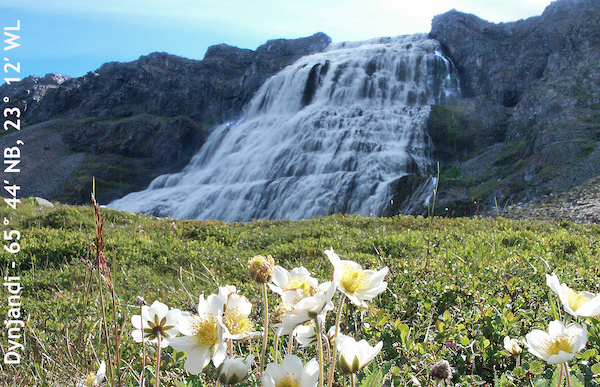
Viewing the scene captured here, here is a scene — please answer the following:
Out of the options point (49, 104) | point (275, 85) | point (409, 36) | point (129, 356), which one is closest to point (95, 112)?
point (49, 104)

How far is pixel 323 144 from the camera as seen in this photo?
25812 mm

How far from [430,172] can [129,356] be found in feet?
79.6

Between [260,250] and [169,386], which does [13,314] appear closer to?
[169,386]

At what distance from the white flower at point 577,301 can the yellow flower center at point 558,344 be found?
70mm

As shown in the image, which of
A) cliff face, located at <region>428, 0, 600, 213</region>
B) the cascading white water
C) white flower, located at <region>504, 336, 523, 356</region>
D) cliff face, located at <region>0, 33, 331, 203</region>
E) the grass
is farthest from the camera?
cliff face, located at <region>0, 33, 331, 203</region>

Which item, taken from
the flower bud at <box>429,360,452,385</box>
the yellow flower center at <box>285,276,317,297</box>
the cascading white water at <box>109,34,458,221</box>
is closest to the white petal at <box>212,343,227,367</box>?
the yellow flower center at <box>285,276,317,297</box>

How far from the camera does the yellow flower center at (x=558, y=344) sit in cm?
98

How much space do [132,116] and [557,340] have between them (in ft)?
226

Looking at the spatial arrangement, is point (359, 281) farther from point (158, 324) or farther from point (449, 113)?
point (449, 113)

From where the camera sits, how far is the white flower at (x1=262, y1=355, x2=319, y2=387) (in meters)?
0.88

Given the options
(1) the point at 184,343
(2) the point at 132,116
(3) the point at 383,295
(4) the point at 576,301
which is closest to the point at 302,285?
(1) the point at 184,343

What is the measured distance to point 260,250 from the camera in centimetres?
690

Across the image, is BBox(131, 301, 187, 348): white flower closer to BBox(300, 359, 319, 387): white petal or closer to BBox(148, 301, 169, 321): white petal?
BBox(148, 301, 169, 321): white petal

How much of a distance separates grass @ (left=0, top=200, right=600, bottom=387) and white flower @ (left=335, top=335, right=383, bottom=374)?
1.31 ft
